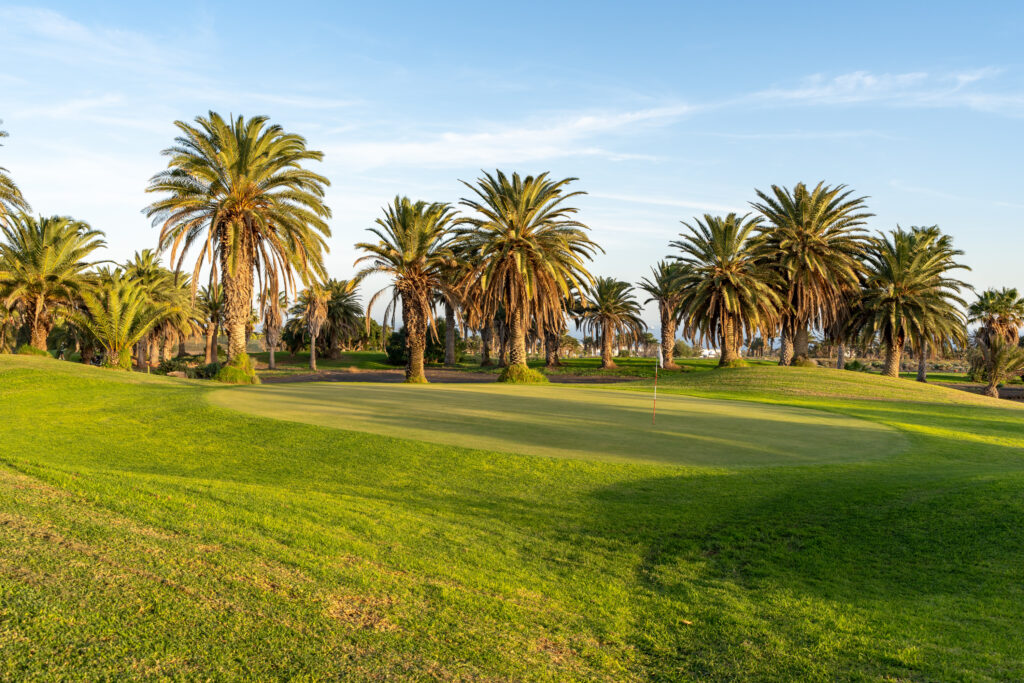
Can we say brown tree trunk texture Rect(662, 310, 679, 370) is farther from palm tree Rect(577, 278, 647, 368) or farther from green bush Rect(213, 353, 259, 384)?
green bush Rect(213, 353, 259, 384)

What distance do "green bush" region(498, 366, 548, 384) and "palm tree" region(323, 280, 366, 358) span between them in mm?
46982

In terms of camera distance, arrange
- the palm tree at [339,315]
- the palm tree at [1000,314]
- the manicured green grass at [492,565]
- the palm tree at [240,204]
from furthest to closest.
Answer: the palm tree at [339,315] → the palm tree at [1000,314] → the palm tree at [240,204] → the manicured green grass at [492,565]

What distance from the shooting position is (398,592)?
622 cm

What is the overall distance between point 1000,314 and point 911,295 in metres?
24.8

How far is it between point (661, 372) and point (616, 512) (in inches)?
1828

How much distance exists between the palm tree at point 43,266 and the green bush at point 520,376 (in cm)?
2775

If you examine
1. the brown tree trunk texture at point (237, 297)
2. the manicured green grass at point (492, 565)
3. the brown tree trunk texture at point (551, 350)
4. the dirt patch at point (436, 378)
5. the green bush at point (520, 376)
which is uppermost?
the brown tree trunk texture at point (237, 297)

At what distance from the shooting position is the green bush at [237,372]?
31969 mm

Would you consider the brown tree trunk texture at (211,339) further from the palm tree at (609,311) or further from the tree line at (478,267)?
the palm tree at (609,311)

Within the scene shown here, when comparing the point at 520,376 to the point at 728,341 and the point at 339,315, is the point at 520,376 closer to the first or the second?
the point at 728,341

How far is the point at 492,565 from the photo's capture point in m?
7.36

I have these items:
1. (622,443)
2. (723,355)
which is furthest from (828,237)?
(622,443)

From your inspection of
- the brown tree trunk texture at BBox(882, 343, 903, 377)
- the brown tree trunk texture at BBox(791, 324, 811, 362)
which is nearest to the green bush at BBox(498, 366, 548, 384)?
the brown tree trunk texture at BBox(791, 324, 811, 362)

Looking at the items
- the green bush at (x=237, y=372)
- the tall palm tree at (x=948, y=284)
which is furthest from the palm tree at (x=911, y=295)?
the green bush at (x=237, y=372)
